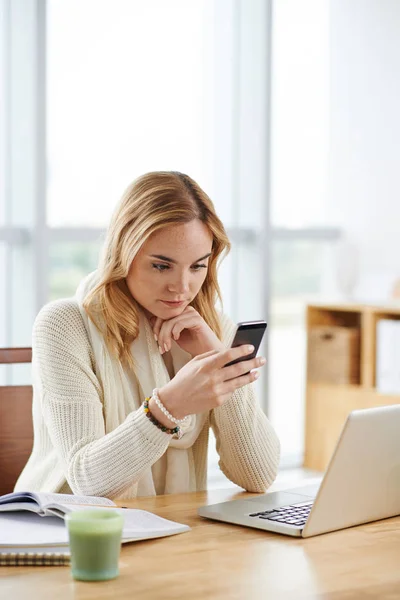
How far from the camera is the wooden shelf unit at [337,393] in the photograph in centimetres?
457

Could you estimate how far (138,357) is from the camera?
2188 mm

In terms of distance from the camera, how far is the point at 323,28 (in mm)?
4977

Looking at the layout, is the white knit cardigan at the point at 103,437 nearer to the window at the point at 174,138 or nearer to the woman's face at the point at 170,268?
the woman's face at the point at 170,268

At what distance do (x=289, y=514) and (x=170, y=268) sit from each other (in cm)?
63

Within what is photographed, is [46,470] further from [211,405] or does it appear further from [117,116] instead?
[117,116]

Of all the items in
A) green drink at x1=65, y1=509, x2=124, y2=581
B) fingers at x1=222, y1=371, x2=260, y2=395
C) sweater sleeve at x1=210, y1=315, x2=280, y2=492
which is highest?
fingers at x1=222, y1=371, x2=260, y2=395

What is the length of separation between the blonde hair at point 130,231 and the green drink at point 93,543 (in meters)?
0.81

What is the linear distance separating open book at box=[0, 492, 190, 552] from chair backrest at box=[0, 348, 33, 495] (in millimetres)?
584

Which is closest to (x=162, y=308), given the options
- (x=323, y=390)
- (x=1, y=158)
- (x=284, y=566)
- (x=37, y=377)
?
(x=37, y=377)

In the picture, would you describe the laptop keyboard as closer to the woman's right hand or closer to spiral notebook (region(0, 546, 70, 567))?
the woman's right hand

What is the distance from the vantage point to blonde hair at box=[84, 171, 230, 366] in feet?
6.88

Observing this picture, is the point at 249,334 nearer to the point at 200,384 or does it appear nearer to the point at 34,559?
the point at 200,384

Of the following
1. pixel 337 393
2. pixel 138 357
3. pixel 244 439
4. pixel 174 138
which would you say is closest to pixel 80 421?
pixel 138 357

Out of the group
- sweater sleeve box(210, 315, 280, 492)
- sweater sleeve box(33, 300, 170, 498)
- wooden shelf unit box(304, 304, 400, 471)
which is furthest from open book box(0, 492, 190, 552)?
wooden shelf unit box(304, 304, 400, 471)
